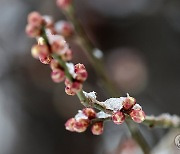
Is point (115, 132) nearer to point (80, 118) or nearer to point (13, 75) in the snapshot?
point (13, 75)

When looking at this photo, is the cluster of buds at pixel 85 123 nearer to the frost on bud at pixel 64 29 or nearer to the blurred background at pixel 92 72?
the frost on bud at pixel 64 29

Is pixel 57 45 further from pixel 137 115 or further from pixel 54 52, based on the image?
pixel 137 115

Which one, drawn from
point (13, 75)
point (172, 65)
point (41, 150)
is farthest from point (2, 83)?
point (172, 65)

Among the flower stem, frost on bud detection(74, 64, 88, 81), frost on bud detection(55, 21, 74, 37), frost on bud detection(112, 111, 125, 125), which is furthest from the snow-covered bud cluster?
frost on bud detection(55, 21, 74, 37)

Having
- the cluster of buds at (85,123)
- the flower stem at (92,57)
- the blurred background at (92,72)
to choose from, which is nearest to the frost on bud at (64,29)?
the flower stem at (92,57)

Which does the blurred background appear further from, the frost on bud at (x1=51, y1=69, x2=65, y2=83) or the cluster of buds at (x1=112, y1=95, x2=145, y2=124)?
the frost on bud at (x1=51, y1=69, x2=65, y2=83)

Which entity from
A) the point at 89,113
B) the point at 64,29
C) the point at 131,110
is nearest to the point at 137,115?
the point at 131,110
